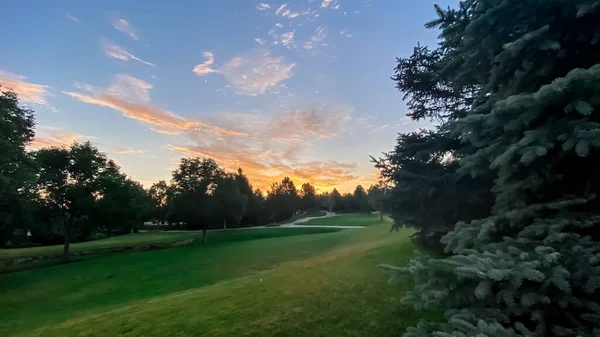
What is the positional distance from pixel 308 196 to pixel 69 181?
2436 inches

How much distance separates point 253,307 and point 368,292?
7.75 ft

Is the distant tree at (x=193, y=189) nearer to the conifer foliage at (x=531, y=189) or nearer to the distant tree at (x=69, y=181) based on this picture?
the distant tree at (x=69, y=181)

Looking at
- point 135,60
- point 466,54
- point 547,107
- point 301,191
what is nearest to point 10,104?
point 135,60

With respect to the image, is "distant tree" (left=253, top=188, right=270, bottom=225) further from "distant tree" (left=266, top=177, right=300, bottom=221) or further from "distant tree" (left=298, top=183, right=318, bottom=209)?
"distant tree" (left=298, top=183, right=318, bottom=209)

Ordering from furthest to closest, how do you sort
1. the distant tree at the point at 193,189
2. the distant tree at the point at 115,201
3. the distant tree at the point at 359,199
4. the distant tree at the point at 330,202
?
1. the distant tree at the point at 330,202
2. the distant tree at the point at 359,199
3. the distant tree at the point at 193,189
4. the distant tree at the point at 115,201

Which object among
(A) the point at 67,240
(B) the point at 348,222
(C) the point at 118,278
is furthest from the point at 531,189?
(B) the point at 348,222

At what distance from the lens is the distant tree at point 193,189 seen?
94.6ft

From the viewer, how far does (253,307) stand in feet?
19.9

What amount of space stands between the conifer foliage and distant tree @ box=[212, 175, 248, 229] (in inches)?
1092

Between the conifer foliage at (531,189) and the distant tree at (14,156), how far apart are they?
17.5 metres

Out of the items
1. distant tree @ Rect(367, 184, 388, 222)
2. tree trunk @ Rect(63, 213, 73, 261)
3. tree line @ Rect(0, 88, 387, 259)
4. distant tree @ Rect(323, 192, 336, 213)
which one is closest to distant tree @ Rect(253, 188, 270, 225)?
tree line @ Rect(0, 88, 387, 259)

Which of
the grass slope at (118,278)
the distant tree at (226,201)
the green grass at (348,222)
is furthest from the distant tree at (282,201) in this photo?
the grass slope at (118,278)

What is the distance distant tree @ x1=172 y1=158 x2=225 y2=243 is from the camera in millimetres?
28828

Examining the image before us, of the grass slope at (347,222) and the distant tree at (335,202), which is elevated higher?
the distant tree at (335,202)
